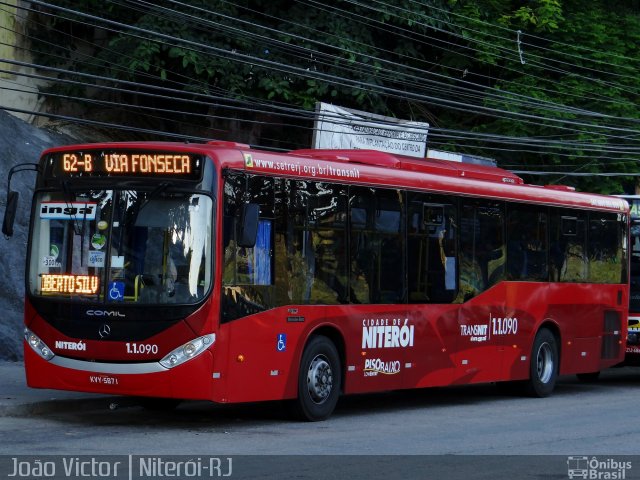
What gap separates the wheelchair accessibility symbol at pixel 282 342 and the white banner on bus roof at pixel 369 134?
11987mm

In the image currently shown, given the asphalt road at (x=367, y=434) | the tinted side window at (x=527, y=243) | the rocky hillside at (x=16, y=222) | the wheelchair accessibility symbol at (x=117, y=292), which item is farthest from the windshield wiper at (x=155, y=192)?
the rocky hillside at (x=16, y=222)

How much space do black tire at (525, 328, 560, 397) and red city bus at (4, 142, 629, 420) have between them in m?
1.41

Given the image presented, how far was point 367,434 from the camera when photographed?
13836mm

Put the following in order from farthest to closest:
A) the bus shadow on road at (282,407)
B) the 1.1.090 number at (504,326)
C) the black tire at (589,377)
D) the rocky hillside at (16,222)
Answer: the black tire at (589,377), the rocky hillside at (16,222), the 1.1.090 number at (504,326), the bus shadow on road at (282,407)

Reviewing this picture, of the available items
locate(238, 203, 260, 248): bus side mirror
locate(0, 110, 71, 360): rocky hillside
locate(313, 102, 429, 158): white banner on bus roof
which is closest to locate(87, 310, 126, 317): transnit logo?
locate(238, 203, 260, 248): bus side mirror

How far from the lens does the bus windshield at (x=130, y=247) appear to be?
13.5 metres

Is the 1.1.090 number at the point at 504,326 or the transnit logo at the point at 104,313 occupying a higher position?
the transnit logo at the point at 104,313

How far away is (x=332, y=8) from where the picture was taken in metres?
28.0

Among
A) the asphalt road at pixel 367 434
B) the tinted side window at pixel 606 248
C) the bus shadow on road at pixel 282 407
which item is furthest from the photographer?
the tinted side window at pixel 606 248

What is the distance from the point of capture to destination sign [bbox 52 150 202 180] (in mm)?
13734

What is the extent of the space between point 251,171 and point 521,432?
14.0 ft

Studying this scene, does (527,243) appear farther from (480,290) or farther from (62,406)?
(62,406)

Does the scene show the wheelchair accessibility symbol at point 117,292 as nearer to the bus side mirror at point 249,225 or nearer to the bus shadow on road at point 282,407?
the bus side mirror at point 249,225

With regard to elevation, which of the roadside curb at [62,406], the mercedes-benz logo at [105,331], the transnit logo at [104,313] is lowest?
the roadside curb at [62,406]
